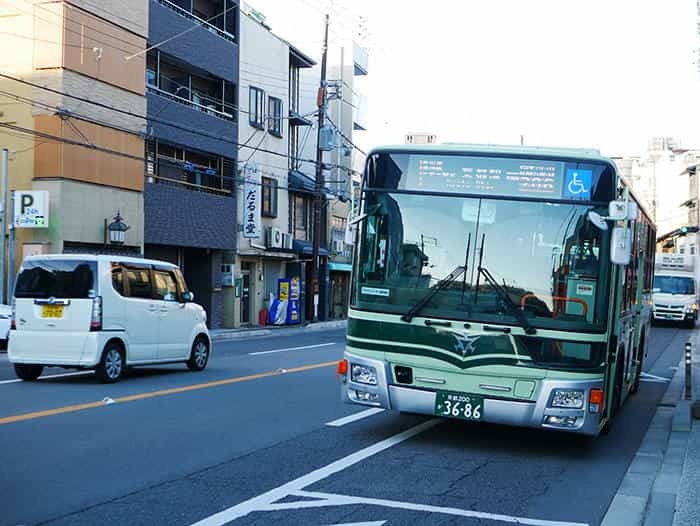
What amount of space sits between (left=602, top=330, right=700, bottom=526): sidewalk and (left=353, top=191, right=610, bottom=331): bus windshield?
1.52 metres

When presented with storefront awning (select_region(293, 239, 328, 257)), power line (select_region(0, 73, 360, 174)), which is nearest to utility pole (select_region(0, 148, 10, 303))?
power line (select_region(0, 73, 360, 174))

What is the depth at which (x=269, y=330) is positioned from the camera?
36.8m

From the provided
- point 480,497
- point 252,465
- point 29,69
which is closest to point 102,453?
point 252,465

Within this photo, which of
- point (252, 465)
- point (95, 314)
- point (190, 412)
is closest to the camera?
point (252, 465)

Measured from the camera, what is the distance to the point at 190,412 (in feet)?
38.5

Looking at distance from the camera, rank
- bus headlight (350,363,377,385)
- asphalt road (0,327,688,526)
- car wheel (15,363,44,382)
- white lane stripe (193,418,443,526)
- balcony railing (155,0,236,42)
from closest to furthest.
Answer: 1. white lane stripe (193,418,443,526)
2. asphalt road (0,327,688,526)
3. bus headlight (350,363,377,385)
4. car wheel (15,363,44,382)
5. balcony railing (155,0,236,42)

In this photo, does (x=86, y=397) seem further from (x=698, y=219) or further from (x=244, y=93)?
(x=698, y=219)

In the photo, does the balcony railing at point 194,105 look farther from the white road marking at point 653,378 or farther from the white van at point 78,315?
the white road marking at point 653,378

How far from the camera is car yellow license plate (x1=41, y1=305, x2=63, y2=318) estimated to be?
14.6 meters

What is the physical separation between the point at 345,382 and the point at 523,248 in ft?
7.80

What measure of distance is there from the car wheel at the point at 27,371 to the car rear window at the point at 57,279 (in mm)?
1137

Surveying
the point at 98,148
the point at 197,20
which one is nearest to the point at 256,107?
the point at 197,20

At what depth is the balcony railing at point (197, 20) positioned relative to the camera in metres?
34.2

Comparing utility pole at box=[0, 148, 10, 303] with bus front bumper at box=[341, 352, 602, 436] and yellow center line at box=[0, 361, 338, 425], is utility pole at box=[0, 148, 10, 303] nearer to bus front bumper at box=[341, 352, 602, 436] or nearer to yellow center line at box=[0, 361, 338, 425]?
yellow center line at box=[0, 361, 338, 425]
